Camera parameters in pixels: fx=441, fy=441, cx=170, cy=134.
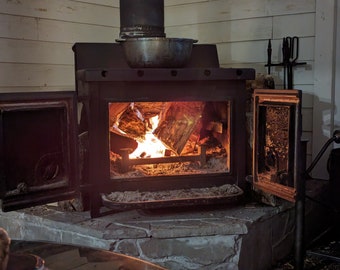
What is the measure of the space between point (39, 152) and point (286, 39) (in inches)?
55.8

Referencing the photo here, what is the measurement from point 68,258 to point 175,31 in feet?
6.77

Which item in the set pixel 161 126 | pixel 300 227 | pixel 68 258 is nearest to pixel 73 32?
pixel 161 126

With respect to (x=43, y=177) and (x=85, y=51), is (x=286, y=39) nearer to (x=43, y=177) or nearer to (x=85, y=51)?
(x=85, y=51)

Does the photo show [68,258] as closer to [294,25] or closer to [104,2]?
[294,25]

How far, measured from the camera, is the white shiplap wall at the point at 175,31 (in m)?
2.18

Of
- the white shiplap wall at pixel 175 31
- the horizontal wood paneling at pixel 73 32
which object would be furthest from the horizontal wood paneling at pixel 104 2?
the horizontal wood paneling at pixel 73 32

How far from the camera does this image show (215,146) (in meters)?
2.12

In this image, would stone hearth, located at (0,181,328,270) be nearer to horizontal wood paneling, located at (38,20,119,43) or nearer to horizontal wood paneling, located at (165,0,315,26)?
horizontal wood paneling, located at (38,20,119,43)

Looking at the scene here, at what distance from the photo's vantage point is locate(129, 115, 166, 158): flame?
203cm

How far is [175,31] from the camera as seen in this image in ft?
9.19

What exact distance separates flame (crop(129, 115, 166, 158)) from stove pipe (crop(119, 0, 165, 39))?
0.39 meters

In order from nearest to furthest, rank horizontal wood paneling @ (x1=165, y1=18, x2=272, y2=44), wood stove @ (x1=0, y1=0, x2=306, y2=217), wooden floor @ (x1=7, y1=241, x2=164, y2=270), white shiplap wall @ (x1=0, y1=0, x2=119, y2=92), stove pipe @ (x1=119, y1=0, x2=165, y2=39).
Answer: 1. wooden floor @ (x1=7, y1=241, x2=164, y2=270)
2. wood stove @ (x1=0, y1=0, x2=306, y2=217)
3. stove pipe @ (x1=119, y1=0, x2=165, y2=39)
4. white shiplap wall @ (x1=0, y1=0, x2=119, y2=92)
5. horizontal wood paneling @ (x1=165, y1=18, x2=272, y2=44)

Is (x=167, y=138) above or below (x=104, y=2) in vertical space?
below

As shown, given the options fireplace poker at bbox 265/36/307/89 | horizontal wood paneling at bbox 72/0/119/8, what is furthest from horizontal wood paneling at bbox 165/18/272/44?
horizontal wood paneling at bbox 72/0/119/8
